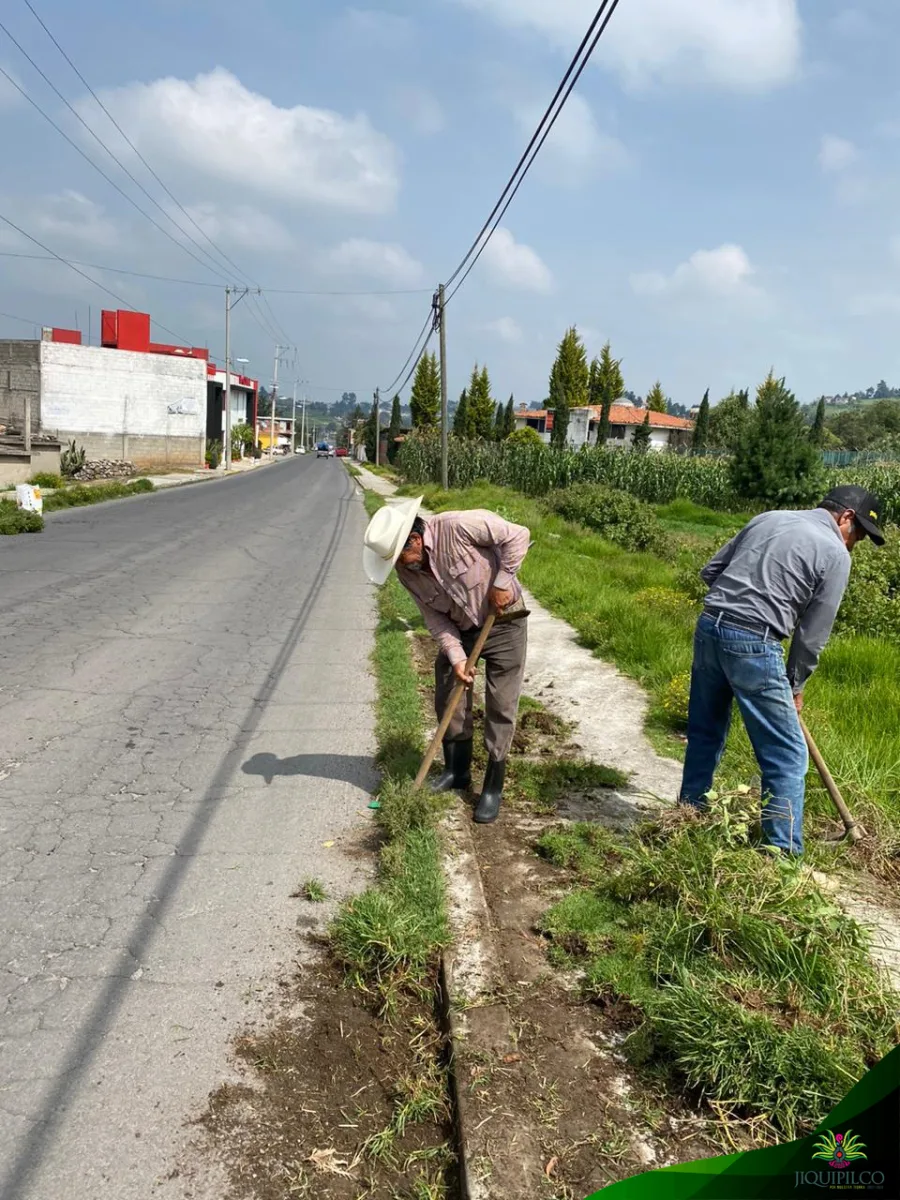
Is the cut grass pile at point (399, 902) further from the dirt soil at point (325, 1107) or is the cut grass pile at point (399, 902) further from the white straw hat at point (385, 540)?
the white straw hat at point (385, 540)

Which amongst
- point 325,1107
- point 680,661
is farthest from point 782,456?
point 325,1107

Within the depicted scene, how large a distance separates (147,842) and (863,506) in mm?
3649

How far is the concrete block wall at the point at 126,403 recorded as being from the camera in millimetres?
36219

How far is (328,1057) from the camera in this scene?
2701mm

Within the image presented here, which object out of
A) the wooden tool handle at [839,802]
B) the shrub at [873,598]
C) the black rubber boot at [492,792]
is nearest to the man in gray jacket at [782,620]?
the wooden tool handle at [839,802]

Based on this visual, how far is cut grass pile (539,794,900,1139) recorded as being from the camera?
238cm

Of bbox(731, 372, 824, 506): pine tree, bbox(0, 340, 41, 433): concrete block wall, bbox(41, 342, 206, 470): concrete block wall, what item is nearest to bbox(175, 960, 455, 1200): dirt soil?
bbox(731, 372, 824, 506): pine tree

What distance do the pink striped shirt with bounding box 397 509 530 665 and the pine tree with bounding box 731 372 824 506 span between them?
25646 millimetres

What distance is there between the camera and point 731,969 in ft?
9.19

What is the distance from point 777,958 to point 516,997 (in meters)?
0.90

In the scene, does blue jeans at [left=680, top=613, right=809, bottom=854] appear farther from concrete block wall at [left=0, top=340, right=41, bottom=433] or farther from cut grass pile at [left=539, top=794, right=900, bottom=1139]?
concrete block wall at [left=0, top=340, right=41, bottom=433]

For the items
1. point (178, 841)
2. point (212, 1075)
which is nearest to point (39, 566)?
point (178, 841)

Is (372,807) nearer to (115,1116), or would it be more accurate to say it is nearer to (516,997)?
(516,997)

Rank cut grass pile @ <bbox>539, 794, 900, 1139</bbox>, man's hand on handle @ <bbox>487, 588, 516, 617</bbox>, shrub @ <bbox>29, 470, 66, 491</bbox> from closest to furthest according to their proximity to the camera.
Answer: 1. cut grass pile @ <bbox>539, 794, 900, 1139</bbox>
2. man's hand on handle @ <bbox>487, 588, 516, 617</bbox>
3. shrub @ <bbox>29, 470, 66, 491</bbox>
